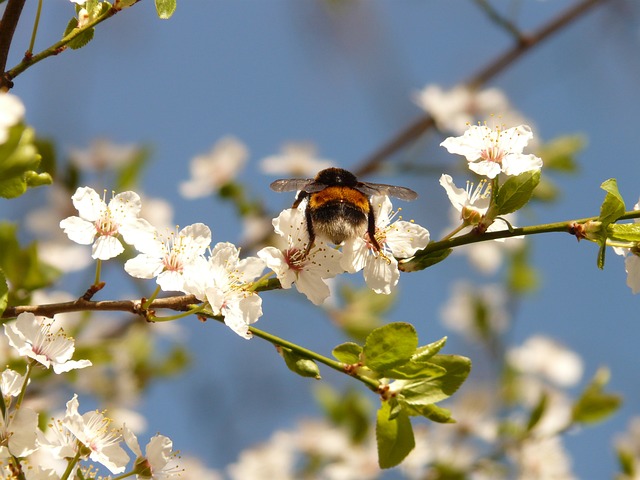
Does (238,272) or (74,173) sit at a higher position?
(74,173)

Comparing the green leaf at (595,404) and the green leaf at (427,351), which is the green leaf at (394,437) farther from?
the green leaf at (595,404)

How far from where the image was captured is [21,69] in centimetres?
146

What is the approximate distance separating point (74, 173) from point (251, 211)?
965 mm

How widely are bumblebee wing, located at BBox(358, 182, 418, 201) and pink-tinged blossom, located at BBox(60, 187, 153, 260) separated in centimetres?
53

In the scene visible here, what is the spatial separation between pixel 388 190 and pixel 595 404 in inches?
57.4

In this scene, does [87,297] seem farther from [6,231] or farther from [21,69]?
[6,231]

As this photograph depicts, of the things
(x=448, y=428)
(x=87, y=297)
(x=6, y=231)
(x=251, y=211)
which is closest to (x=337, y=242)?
(x=87, y=297)

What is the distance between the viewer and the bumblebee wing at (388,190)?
1.89 metres

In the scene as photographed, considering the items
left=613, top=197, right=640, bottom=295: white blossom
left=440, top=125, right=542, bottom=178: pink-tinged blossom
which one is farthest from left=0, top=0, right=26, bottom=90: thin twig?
left=613, top=197, right=640, bottom=295: white blossom

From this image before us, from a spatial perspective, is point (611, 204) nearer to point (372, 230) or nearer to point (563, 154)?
point (372, 230)

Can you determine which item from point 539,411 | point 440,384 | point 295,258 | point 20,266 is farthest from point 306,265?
point 539,411

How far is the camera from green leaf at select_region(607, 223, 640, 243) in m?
1.53

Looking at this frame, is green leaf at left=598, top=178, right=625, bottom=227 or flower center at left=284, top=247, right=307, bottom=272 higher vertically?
green leaf at left=598, top=178, right=625, bottom=227

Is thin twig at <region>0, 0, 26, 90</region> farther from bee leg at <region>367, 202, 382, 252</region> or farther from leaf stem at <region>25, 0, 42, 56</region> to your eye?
bee leg at <region>367, 202, 382, 252</region>
